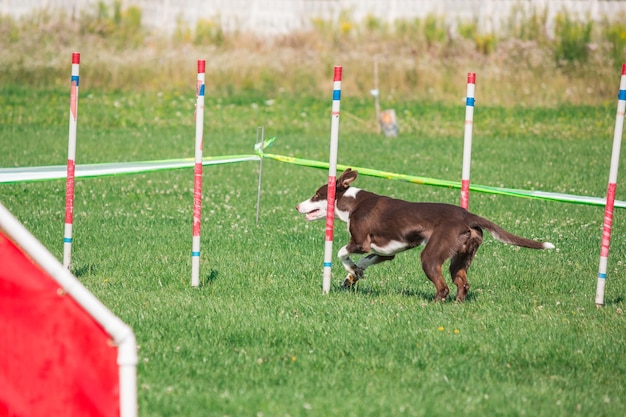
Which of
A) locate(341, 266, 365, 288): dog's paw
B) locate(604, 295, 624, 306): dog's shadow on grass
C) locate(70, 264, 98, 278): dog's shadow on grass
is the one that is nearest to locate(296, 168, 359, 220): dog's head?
locate(341, 266, 365, 288): dog's paw

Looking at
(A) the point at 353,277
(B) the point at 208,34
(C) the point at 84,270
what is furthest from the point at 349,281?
(B) the point at 208,34

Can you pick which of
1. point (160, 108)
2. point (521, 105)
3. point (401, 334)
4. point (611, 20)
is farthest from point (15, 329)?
point (611, 20)

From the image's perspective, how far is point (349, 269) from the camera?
852cm

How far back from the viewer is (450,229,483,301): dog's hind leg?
7.93m

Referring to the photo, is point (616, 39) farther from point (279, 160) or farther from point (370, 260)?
point (370, 260)

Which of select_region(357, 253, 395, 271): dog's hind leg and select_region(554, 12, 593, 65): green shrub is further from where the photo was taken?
select_region(554, 12, 593, 65): green shrub

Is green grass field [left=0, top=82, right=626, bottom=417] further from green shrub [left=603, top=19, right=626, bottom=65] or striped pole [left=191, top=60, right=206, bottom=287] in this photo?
green shrub [left=603, top=19, right=626, bottom=65]

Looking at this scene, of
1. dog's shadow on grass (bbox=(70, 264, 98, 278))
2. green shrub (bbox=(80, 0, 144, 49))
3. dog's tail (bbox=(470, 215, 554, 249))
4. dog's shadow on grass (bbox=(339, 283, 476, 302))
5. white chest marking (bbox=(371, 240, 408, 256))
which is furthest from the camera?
green shrub (bbox=(80, 0, 144, 49))

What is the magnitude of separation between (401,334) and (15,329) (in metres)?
3.11

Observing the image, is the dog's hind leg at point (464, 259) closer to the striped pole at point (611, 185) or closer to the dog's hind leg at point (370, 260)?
the dog's hind leg at point (370, 260)

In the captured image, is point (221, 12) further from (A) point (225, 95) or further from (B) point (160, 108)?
(B) point (160, 108)

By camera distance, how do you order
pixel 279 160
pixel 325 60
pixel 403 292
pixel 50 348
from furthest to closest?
pixel 325 60
pixel 279 160
pixel 403 292
pixel 50 348

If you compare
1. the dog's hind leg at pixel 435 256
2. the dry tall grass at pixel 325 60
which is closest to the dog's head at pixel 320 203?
the dog's hind leg at pixel 435 256

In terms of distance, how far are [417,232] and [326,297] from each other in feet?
3.09
